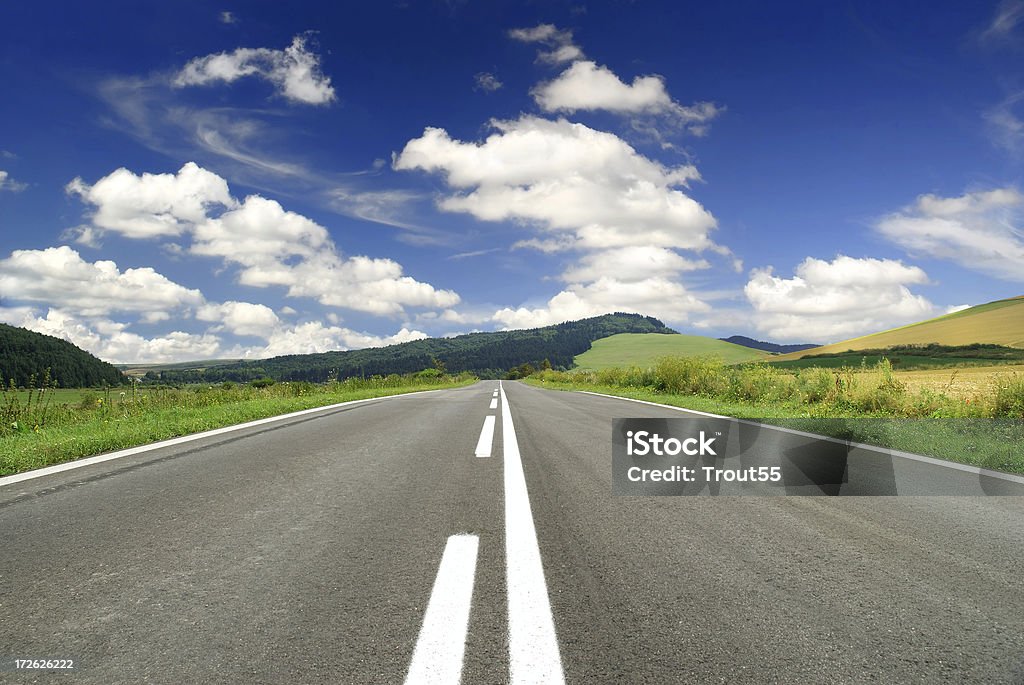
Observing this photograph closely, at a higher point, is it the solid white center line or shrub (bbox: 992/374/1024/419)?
shrub (bbox: 992/374/1024/419)

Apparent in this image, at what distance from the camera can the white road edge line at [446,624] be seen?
1.89 m

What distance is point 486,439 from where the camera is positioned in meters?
8.33

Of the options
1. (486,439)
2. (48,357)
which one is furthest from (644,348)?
(486,439)

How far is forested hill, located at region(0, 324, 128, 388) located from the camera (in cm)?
7250

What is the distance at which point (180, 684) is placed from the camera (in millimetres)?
1872

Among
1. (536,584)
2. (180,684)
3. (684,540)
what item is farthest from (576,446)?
(180,684)

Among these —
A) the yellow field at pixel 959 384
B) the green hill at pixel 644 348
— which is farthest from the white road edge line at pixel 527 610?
the green hill at pixel 644 348

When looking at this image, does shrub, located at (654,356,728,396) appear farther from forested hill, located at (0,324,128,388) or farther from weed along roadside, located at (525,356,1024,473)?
forested hill, located at (0,324,128,388)

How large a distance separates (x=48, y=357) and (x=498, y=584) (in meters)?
100

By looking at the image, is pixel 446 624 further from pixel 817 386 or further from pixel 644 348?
pixel 644 348

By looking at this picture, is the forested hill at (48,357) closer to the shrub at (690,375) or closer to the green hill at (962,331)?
the shrub at (690,375)

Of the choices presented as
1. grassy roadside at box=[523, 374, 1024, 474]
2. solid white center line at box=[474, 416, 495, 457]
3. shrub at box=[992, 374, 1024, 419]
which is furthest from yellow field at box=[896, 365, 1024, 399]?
solid white center line at box=[474, 416, 495, 457]

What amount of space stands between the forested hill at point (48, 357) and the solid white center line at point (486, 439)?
236 feet

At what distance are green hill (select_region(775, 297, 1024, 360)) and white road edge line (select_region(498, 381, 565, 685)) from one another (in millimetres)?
55668
